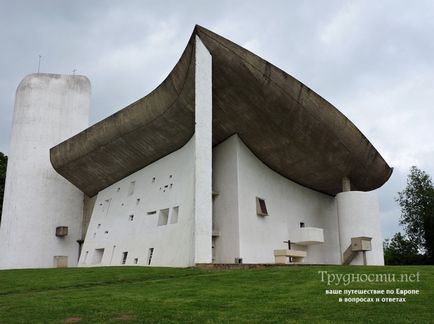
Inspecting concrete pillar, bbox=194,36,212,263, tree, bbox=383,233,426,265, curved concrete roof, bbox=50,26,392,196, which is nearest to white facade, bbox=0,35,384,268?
concrete pillar, bbox=194,36,212,263

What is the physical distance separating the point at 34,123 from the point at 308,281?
25544 millimetres

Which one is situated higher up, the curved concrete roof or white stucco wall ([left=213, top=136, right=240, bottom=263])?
the curved concrete roof

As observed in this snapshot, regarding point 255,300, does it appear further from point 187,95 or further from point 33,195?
point 33,195

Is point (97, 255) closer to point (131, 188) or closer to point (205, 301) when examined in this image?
point (131, 188)

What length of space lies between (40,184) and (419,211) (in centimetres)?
2845

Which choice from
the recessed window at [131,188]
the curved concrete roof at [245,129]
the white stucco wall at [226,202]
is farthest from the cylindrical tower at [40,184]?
the white stucco wall at [226,202]

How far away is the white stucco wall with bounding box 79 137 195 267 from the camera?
62.8ft

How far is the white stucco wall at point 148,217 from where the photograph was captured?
19141mm

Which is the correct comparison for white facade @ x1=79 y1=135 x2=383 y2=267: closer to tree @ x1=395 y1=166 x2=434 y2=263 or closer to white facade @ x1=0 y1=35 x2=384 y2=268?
white facade @ x1=0 y1=35 x2=384 y2=268

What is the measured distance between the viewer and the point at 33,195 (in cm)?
2966

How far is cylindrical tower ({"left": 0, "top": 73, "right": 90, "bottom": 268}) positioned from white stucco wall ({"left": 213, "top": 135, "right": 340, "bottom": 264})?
1233 cm

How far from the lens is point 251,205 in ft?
69.9

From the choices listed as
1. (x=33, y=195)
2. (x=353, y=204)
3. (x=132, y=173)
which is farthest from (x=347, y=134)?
(x=33, y=195)

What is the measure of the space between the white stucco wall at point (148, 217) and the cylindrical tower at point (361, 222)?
8880 millimetres
